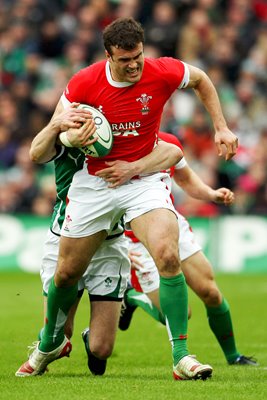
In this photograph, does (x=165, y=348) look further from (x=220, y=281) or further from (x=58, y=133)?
(x=220, y=281)

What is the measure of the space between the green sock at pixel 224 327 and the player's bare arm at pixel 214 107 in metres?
1.67

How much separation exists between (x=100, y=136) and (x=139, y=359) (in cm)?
254

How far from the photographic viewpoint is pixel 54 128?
727cm

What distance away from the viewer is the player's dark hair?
7.18 m

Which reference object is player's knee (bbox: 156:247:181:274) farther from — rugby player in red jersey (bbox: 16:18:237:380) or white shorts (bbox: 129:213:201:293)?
white shorts (bbox: 129:213:201:293)

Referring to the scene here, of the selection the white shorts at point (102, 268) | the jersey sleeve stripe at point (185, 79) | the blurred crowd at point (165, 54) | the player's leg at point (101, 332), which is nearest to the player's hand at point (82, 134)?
the jersey sleeve stripe at point (185, 79)

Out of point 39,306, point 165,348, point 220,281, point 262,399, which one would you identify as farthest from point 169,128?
point 262,399

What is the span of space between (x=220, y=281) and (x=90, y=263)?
8429 mm

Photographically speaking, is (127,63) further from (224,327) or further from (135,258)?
(224,327)

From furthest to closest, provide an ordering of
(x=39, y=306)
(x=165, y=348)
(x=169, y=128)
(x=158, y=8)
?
(x=158, y=8)
(x=169, y=128)
(x=39, y=306)
(x=165, y=348)

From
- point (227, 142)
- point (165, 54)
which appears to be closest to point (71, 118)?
point (227, 142)

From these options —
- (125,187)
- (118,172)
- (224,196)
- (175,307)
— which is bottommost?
(175,307)

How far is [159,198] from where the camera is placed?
7402mm

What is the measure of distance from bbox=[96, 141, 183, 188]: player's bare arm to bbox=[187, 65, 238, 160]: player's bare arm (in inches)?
13.8
